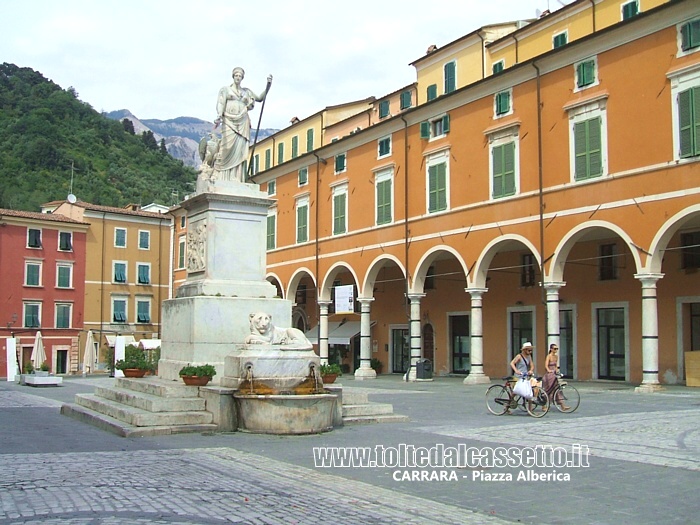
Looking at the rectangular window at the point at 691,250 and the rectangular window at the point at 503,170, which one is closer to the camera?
the rectangular window at the point at 691,250

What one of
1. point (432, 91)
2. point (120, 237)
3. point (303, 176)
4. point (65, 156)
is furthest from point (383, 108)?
point (65, 156)

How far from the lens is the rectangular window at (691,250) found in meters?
26.6

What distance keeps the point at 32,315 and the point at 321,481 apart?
4964 centimetres

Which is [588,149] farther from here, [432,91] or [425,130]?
[432,91]

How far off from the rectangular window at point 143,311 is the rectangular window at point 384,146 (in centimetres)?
3020

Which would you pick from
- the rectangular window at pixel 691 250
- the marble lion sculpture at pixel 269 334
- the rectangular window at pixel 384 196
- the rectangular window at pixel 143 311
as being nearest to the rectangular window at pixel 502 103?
the rectangular window at pixel 384 196

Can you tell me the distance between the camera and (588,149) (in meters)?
25.8

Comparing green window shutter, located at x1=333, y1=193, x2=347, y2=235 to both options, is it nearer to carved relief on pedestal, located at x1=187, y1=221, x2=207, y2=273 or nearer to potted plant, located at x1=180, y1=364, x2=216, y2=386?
carved relief on pedestal, located at x1=187, y1=221, x2=207, y2=273

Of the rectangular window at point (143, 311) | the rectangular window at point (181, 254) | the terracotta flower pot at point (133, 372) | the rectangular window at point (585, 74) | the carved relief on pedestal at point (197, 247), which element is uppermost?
the rectangular window at point (585, 74)

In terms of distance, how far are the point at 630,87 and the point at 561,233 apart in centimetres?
517

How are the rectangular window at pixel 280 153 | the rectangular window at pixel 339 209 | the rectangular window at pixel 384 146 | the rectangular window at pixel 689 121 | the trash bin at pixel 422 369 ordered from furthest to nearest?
the rectangular window at pixel 280 153, the rectangular window at pixel 339 209, the rectangular window at pixel 384 146, the trash bin at pixel 422 369, the rectangular window at pixel 689 121

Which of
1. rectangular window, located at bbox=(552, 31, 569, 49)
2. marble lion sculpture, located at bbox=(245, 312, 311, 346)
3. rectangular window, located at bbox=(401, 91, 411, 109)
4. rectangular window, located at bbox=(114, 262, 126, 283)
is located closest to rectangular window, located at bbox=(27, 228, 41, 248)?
rectangular window, located at bbox=(114, 262, 126, 283)

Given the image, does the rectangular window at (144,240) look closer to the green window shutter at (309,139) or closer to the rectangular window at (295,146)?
the rectangular window at (295,146)

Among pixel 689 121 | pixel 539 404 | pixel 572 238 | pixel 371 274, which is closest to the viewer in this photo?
pixel 539 404
